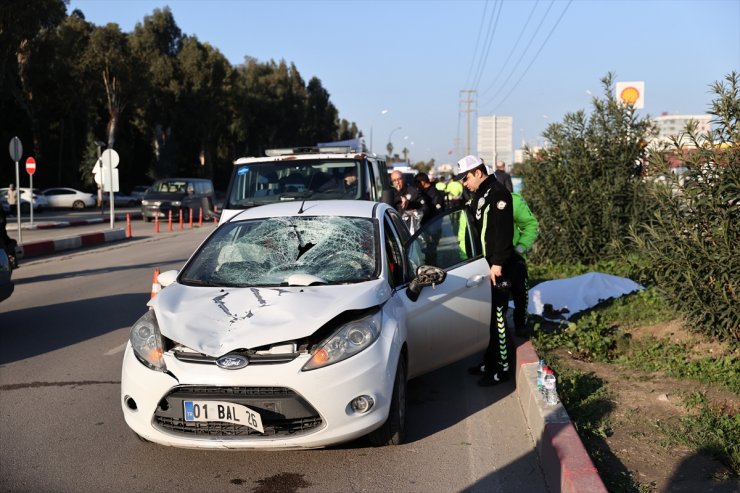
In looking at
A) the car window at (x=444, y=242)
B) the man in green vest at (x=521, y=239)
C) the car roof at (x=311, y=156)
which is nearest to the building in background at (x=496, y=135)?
the car roof at (x=311, y=156)

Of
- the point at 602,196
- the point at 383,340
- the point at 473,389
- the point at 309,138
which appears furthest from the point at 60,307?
the point at 309,138

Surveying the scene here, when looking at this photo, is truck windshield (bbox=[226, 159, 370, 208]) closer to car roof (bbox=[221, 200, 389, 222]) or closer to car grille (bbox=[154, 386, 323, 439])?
car roof (bbox=[221, 200, 389, 222])

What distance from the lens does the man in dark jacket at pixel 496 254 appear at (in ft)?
21.5

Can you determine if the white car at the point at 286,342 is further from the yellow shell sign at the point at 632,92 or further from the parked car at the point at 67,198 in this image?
the parked car at the point at 67,198

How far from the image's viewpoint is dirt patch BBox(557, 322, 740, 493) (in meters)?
4.39

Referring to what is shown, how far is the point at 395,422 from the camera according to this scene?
4.91 m

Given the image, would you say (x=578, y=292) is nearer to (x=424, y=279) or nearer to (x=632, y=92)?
(x=424, y=279)

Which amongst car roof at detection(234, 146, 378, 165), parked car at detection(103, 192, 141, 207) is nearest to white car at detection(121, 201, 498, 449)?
car roof at detection(234, 146, 378, 165)

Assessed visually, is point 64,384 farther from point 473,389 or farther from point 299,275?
point 473,389

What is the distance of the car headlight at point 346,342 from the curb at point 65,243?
1502cm

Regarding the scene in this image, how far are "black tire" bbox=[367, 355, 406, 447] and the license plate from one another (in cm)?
87

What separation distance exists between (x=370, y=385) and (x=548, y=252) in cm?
929

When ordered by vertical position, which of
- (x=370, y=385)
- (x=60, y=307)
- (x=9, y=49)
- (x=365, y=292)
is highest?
(x=9, y=49)

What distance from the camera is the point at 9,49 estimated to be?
3797cm
